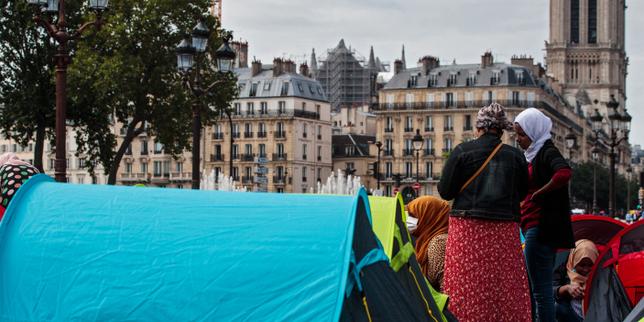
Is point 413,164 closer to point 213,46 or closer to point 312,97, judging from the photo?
point 312,97

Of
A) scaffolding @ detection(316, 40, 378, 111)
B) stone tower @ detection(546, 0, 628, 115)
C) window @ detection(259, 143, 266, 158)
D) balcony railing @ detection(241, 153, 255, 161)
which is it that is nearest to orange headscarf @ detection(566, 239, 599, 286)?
balcony railing @ detection(241, 153, 255, 161)

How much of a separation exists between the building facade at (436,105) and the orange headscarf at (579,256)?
83.1m

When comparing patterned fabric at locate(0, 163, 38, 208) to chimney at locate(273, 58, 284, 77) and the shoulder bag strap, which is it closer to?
the shoulder bag strap

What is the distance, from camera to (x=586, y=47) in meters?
166

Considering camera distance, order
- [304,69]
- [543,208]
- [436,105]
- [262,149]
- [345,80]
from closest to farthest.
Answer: [543,208]
[436,105]
[262,149]
[304,69]
[345,80]

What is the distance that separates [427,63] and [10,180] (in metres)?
90.0

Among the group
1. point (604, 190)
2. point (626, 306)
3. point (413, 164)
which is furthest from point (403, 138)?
point (626, 306)

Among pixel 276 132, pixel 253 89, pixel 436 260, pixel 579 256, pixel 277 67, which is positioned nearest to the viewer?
pixel 436 260

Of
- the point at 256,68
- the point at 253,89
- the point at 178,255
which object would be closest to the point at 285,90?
the point at 253,89

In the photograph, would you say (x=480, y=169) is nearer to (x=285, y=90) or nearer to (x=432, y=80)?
(x=285, y=90)

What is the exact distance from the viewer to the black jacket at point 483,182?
8.44 meters

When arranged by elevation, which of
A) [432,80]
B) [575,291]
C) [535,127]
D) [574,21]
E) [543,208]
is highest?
[574,21]

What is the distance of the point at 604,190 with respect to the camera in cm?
10488

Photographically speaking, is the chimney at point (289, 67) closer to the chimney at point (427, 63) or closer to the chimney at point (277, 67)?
the chimney at point (277, 67)
